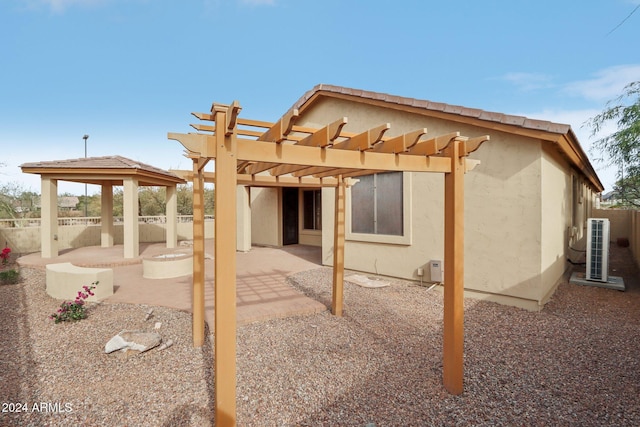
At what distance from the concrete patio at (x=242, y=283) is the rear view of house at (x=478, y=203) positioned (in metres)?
2.01

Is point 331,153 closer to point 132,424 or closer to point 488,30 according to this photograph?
point 132,424

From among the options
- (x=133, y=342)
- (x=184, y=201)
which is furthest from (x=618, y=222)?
(x=184, y=201)

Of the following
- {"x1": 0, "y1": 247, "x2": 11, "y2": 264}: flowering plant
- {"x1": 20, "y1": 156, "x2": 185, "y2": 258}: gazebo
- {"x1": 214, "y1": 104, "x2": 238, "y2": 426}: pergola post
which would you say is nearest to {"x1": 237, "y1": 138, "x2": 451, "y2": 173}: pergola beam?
{"x1": 214, "y1": 104, "x2": 238, "y2": 426}: pergola post

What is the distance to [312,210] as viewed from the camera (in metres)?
14.7

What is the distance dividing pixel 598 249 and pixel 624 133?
4.29m

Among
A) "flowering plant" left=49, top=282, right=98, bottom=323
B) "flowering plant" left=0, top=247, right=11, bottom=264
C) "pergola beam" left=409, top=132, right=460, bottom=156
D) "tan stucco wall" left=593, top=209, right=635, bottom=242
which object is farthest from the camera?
"tan stucco wall" left=593, top=209, right=635, bottom=242

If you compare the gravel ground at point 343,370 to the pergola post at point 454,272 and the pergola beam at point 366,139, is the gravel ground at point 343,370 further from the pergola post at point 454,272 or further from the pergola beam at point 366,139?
the pergola beam at point 366,139

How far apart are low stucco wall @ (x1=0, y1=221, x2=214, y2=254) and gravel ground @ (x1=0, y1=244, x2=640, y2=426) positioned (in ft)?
32.3

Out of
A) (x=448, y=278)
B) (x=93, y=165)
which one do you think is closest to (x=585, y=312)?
(x=448, y=278)

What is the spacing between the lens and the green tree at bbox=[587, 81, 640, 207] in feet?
29.8

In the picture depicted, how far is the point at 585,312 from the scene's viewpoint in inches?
230

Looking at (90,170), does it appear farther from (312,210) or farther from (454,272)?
(454,272)

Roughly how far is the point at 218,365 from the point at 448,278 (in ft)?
7.82

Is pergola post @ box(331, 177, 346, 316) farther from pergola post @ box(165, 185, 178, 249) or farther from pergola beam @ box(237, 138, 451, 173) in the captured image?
pergola post @ box(165, 185, 178, 249)
